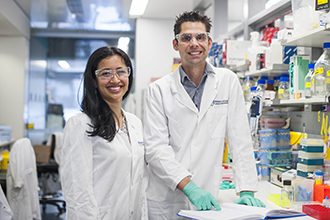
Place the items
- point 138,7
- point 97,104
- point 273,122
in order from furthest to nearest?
point 138,7
point 273,122
point 97,104

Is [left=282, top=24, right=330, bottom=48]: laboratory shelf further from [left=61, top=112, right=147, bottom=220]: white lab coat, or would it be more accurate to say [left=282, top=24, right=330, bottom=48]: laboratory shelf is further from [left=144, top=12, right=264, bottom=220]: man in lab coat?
[left=61, top=112, right=147, bottom=220]: white lab coat

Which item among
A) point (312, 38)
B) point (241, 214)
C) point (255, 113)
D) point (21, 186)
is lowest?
point (21, 186)

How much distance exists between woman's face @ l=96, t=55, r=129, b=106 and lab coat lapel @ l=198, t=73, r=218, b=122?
1.48 feet

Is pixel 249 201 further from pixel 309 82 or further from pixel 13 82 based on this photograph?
pixel 13 82

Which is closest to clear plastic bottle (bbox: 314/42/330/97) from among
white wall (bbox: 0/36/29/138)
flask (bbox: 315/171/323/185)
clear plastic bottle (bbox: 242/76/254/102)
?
flask (bbox: 315/171/323/185)

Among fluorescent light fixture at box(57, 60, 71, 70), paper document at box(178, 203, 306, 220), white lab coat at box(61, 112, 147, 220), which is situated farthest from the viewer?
fluorescent light fixture at box(57, 60, 71, 70)

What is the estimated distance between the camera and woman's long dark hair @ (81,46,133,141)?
1624 millimetres

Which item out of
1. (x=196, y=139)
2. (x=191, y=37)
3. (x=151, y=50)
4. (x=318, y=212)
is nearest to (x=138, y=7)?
(x=151, y=50)

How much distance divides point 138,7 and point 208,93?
411 cm

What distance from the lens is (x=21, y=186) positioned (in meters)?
3.96

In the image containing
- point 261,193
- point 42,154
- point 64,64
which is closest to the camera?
point 261,193

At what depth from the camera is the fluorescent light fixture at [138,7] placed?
5.32 metres

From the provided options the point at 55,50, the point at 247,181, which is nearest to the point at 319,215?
the point at 247,181

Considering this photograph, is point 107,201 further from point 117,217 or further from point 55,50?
point 55,50
